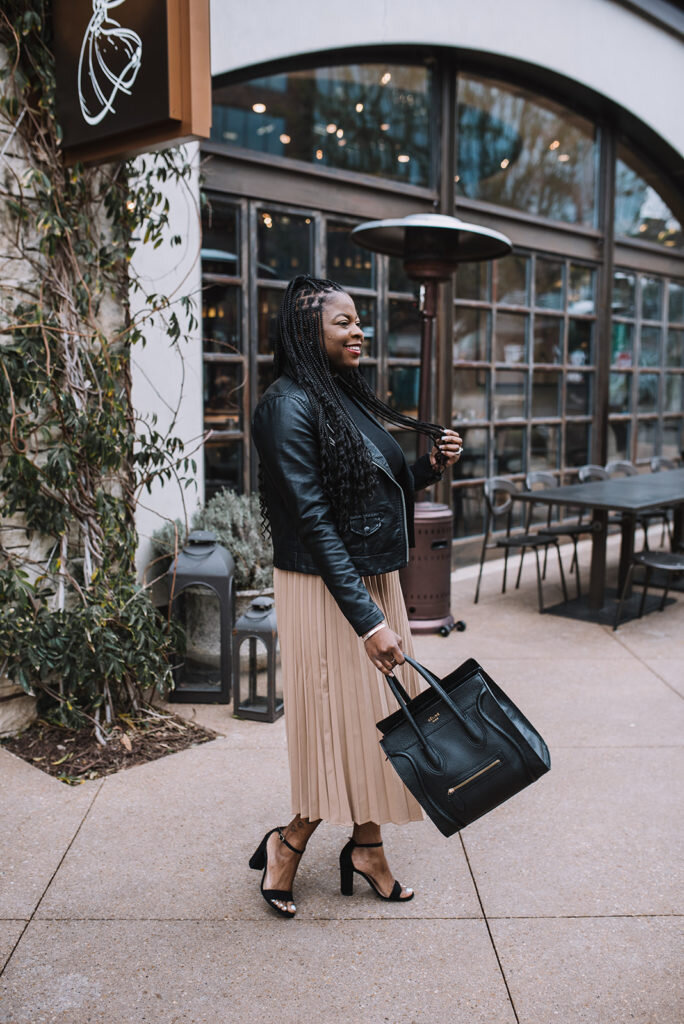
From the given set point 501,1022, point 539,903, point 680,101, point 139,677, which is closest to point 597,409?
point 680,101

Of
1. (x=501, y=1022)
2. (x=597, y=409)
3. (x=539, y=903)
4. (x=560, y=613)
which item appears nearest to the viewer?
(x=501, y=1022)

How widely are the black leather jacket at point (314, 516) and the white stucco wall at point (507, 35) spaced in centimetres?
411

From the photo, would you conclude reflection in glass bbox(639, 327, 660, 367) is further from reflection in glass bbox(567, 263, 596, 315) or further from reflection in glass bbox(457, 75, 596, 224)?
reflection in glass bbox(457, 75, 596, 224)

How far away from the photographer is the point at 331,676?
2.67 m

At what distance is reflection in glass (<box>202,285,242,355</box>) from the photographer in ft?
19.6

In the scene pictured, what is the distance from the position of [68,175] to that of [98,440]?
1.22m

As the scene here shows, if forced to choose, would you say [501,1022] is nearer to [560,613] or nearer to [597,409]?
[560,613]

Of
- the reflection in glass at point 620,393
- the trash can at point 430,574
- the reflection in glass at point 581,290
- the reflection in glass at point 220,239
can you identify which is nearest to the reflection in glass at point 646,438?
the reflection in glass at point 620,393

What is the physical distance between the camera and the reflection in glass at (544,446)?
29.3 ft

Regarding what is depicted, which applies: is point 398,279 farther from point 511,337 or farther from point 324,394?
point 324,394

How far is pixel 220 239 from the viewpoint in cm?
605

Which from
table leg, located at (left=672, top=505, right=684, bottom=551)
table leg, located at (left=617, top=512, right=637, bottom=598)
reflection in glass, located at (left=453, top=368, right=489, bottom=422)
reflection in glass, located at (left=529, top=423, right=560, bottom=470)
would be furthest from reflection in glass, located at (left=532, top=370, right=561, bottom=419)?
table leg, located at (left=617, top=512, right=637, bottom=598)

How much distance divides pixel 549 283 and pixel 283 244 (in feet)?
11.7

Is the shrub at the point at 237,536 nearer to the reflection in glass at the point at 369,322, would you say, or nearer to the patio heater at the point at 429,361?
the patio heater at the point at 429,361
